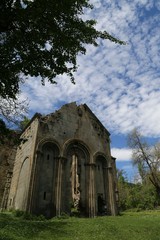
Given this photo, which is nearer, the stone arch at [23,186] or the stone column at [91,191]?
the stone arch at [23,186]

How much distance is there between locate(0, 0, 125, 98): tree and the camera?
896 cm

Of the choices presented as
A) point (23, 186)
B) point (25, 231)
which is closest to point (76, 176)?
point (23, 186)

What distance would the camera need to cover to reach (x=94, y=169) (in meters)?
23.8

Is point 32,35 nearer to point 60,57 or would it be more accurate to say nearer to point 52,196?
point 60,57

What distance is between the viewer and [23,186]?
67.7 feet

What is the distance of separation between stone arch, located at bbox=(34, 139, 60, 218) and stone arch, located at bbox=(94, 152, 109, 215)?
521 centimetres

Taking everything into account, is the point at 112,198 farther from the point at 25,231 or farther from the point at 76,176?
the point at 25,231

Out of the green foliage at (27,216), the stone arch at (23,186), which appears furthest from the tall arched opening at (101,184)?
the stone arch at (23,186)

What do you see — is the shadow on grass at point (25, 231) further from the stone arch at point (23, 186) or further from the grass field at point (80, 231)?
the stone arch at point (23, 186)

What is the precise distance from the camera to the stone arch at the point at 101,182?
23433 mm

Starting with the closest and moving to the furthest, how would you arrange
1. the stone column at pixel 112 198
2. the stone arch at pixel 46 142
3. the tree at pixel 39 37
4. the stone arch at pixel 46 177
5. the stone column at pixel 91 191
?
the tree at pixel 39 37 < the stone arch at pixel 46 177 < the stone arch at pixel 46 142 < the stone column at pixel 91 191 < the stone column at pixel 112 198

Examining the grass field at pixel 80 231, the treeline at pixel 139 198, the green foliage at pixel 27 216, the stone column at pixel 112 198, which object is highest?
the treeline at pixel 139 198

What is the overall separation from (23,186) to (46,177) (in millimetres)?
2336

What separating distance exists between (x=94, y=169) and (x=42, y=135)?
7.00 m
